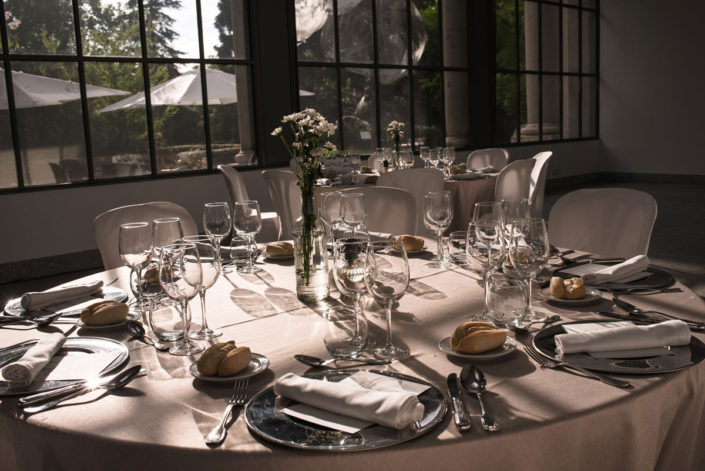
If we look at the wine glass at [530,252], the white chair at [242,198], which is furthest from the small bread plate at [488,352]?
the white chair at [242,198]

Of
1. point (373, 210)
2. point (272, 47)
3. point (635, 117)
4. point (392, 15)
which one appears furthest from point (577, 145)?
point (373, 210)

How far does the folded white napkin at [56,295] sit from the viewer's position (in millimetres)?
1829

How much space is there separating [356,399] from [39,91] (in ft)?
20.2

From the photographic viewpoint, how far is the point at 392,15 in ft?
30.0

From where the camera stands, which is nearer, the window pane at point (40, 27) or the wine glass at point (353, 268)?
the wine glass at point (353, 268)

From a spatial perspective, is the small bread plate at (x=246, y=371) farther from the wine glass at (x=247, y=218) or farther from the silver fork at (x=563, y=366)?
the wine glass at (x=247, y=218)

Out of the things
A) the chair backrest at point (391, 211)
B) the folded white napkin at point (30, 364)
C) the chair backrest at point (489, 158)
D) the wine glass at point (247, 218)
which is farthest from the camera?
the chair backrest at point (489, 158)

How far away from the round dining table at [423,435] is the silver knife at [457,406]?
1 cm

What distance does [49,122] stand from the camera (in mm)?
6285

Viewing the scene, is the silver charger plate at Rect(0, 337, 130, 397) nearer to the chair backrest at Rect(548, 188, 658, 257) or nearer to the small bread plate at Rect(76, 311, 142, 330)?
the small bread plate at Rect(76, 311, 142, 330)

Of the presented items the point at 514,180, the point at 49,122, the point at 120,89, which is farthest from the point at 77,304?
the point at 120,89

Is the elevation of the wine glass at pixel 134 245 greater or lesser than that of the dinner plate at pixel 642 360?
greater

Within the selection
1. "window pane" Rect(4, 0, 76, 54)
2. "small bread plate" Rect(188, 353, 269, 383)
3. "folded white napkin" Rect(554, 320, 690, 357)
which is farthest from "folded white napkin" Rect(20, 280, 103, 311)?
"window pane" Rect(4, 0, 76, 54)

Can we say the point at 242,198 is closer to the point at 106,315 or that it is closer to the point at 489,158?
the point at 489,158
